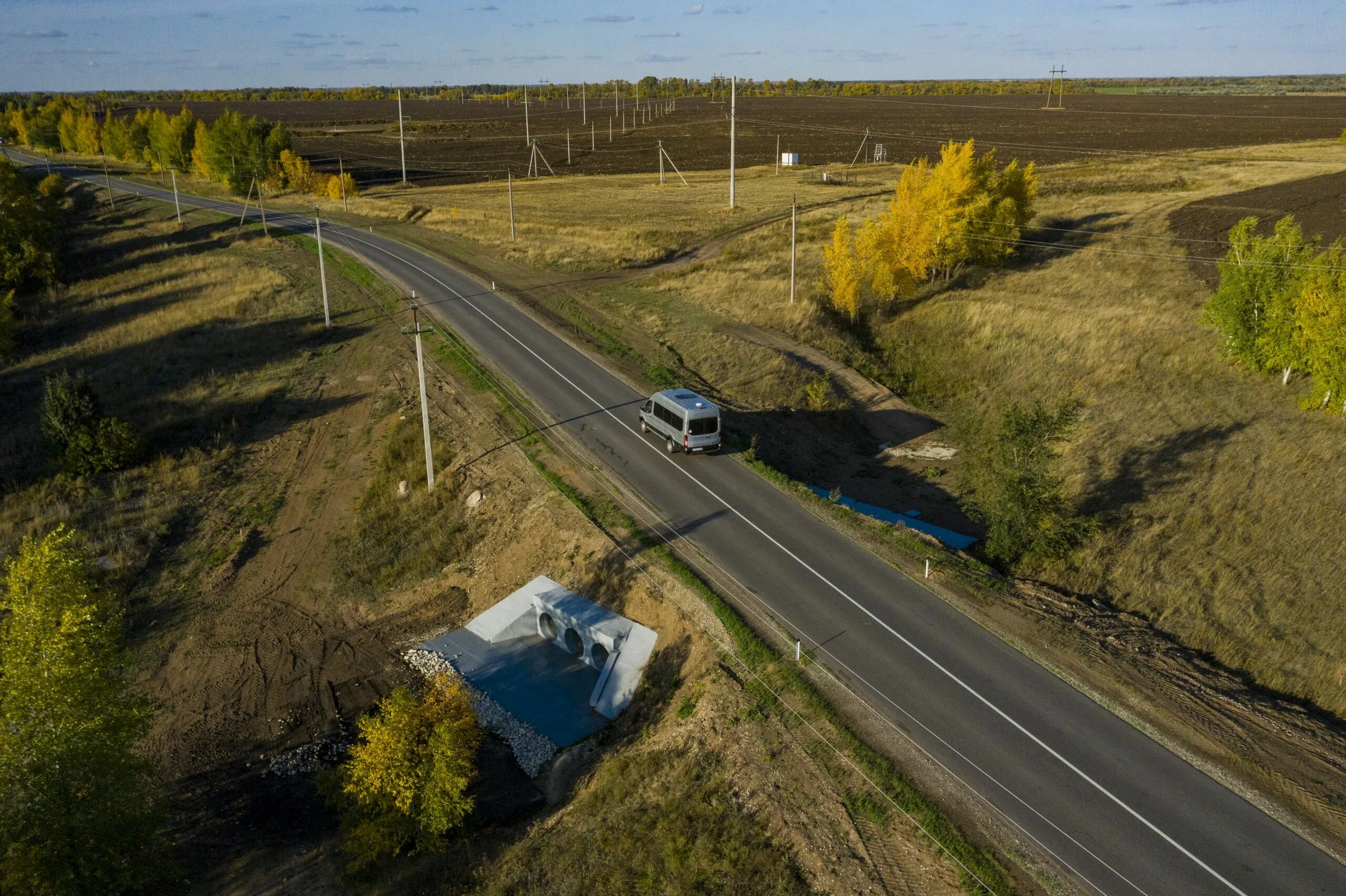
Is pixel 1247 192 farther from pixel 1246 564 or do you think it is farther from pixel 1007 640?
pixel 1007 640

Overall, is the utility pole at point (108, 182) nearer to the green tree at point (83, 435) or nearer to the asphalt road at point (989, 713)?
the green tree at point (83, 435)

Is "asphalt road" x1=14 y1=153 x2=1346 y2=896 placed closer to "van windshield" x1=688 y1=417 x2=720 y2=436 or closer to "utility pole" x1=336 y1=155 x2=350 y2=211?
"van windshield" x1=688 y1=417 x2=720 y2=436

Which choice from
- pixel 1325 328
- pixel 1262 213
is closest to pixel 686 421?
pixel 1325 328

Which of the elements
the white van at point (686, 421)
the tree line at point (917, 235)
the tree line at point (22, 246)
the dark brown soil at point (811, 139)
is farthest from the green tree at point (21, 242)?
the tree line at point (917, 235)

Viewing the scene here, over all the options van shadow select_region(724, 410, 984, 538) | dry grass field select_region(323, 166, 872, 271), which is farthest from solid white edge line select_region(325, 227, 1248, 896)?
dry grass field select_region(323, 166, 872, 271)

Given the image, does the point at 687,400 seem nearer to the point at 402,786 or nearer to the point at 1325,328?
the point at 402,786

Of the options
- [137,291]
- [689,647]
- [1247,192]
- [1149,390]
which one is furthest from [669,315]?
[1247,192]
